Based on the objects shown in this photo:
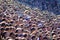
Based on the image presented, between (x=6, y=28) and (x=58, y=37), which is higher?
(x=6, y=28)

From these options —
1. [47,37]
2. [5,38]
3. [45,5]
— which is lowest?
[45,5]

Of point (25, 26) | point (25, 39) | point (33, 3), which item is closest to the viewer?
point (25, 39)

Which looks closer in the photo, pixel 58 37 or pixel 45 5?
pixel 58 37

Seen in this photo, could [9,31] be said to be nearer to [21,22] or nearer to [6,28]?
[6,28]

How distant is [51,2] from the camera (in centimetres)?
815

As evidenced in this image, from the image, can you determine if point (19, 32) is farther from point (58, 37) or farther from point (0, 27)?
point (58, 37)

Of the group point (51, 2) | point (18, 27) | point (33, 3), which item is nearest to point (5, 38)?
point (18, 27)

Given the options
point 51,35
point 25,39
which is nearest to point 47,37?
point 51,35

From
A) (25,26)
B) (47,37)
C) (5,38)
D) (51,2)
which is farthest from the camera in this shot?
(51,2)

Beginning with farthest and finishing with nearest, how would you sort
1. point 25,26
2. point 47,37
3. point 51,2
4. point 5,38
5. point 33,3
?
point 51,2
point 33,3
point 25,26
point 47,37
point 5,38

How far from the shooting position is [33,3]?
7547mm

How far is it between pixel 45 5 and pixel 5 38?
4844 mm

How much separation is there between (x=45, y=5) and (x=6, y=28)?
449 centimetres

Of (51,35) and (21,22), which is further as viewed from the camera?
(21,22)
